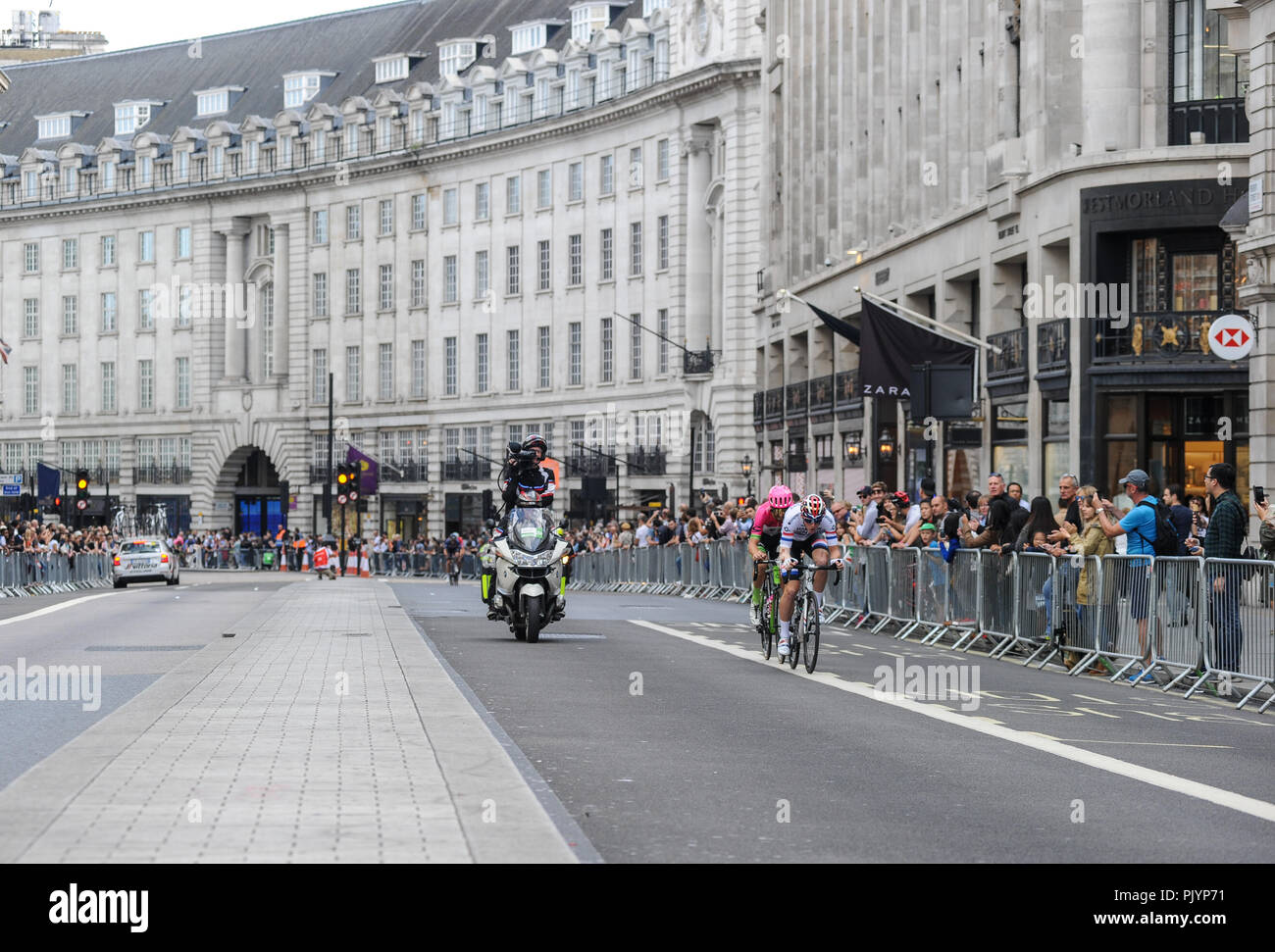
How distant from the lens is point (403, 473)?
100 m

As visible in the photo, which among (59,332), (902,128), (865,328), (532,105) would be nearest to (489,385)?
(532,105)

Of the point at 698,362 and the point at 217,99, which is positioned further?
the point at 217,99

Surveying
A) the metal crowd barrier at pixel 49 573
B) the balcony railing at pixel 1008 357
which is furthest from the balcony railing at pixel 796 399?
the metal crowd barrier at pixel 49 573

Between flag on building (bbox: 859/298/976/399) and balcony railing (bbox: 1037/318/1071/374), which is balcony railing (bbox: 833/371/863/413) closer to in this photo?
flag on building (bbox: 859/298/976/399)

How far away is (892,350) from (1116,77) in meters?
6.54

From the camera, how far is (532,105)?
93.1 m

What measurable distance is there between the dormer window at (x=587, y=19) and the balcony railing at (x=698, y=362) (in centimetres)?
1820

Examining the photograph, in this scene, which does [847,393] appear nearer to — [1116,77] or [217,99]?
[1116,77]

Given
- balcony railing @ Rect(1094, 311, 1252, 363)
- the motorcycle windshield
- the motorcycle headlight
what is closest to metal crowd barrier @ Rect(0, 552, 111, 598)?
balcony railing @ Rect(1094, 311, 1252, 363)

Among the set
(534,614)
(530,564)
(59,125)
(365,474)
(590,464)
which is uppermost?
(59,125)

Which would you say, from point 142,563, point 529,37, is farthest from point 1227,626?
point 529,37

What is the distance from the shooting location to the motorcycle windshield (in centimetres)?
2408

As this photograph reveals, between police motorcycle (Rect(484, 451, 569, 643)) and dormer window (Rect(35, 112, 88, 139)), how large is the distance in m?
102
